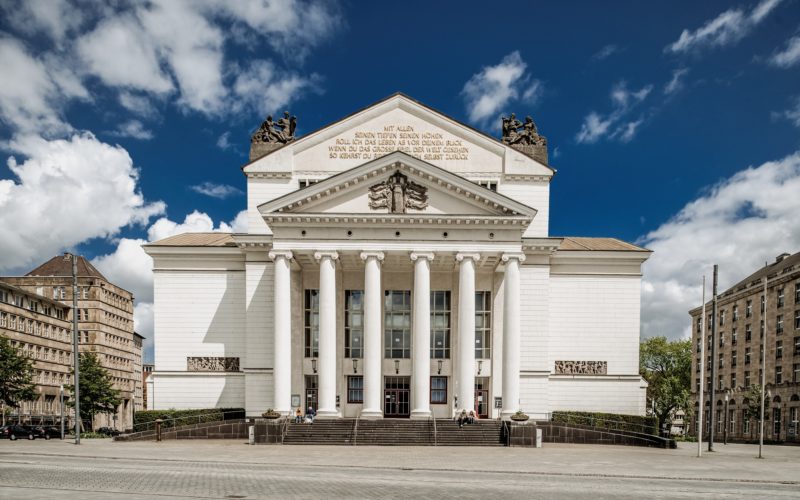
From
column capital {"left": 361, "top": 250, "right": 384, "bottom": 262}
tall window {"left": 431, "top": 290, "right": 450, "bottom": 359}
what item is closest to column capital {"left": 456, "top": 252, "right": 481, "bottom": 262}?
column capital {"left": 361, "top": 250, "right": 384, "bottom": 262}

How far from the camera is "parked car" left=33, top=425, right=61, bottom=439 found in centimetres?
5416

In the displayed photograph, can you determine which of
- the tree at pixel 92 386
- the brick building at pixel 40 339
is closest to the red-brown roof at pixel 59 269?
the brick building at pixel 40 339

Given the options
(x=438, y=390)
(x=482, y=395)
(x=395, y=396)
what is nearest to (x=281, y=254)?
(x=395, y=396)

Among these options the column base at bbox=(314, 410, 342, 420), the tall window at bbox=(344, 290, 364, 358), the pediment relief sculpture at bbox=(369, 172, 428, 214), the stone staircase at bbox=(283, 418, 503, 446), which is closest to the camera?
the stone staircase at bbox=(283, 418, 503, 446)

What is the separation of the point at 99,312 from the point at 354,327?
80732 millimetres

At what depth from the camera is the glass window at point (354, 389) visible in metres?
52.2

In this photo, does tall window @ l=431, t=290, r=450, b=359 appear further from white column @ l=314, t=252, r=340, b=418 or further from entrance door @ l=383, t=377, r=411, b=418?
white column @ l=314, t=252, r=340, b=418

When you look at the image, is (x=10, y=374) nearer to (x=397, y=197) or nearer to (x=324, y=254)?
(x=324, y=254)

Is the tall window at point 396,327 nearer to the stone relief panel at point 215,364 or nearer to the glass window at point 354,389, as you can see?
the glass window at point 354,389

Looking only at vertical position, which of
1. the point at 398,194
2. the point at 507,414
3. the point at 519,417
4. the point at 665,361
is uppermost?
the point at 398,194

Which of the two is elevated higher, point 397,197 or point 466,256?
point 397,197

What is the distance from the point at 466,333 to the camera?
152 feet

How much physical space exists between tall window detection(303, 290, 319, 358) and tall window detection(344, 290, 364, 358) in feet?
6.79

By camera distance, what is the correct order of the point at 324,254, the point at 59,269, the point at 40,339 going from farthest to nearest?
the point at 59,269 → the point at 40,339 → the point at 324,254
